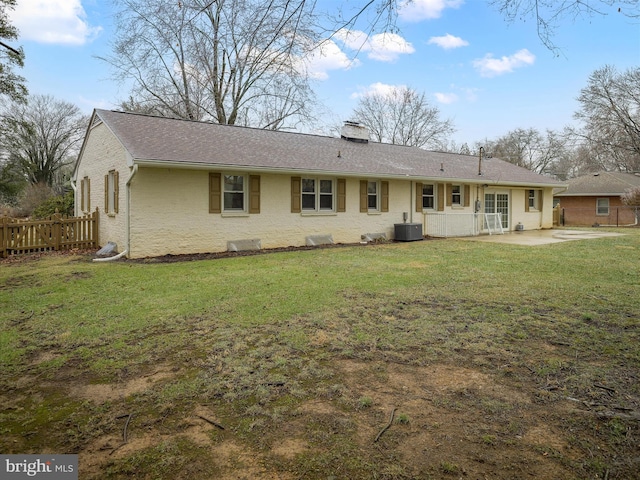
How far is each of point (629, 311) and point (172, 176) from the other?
419 inches

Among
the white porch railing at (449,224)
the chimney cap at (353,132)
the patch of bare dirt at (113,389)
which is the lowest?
the patch of bare dirt at (113,389)

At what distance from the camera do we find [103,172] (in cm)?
1331

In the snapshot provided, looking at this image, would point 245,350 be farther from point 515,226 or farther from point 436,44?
point 515,226

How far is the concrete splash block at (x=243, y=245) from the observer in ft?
40.4

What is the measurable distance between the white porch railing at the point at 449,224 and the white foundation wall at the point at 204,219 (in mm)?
3613

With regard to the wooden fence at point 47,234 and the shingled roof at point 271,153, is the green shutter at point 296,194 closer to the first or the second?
the shingled roof at point 271,153

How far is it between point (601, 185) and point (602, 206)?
1539 millimetres

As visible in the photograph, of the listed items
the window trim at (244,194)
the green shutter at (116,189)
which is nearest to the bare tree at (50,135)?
the green shutter at (116,189)

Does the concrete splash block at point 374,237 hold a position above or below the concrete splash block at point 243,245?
above

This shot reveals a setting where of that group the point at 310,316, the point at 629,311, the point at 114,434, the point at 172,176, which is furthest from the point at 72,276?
the point at 629,311

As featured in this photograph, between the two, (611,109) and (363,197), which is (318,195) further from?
(611,109)

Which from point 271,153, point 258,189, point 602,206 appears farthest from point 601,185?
point 258,189

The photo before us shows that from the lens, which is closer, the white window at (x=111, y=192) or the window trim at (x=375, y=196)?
the white window at (x=111, y=192)

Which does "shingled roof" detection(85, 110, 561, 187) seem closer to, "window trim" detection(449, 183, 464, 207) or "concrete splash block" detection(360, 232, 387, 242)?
"window trim" detection(449, 183, 464, 207)
